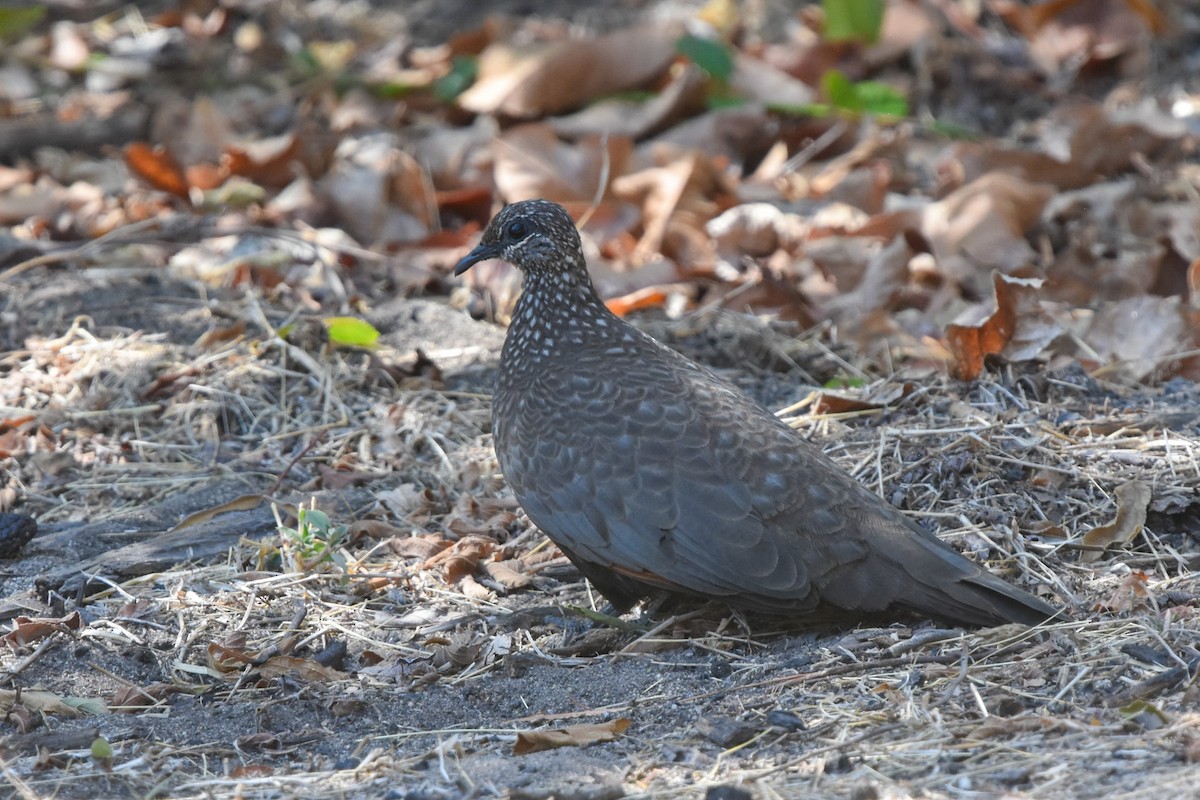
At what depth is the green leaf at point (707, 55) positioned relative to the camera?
7.95 metres

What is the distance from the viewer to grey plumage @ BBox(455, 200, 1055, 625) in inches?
155

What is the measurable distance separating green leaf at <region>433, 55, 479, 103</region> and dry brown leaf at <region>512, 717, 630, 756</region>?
5.39 meters

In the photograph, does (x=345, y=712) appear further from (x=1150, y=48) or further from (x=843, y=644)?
(x=1150, y=48)

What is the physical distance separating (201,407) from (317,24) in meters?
4.89

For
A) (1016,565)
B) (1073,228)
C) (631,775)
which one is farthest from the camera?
(1073,228)

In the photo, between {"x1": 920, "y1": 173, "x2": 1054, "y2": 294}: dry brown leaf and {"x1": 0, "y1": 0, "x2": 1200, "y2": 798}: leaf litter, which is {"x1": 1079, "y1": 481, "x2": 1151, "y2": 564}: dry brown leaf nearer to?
{"x1": 0, "y1": 0, "x2": 1200, "y2": 798}: leaf litter

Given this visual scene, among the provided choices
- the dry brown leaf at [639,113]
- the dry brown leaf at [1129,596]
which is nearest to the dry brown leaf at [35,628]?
the dry brown leaf at [1129,596]

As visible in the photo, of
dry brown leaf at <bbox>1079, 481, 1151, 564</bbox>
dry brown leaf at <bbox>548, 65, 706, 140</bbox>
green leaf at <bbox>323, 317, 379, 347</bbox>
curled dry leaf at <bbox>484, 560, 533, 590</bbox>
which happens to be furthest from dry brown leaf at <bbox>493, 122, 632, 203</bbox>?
dry brown leaf at <bbox>1079, 481, 1151, 564</bbox>

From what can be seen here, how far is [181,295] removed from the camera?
6398mm

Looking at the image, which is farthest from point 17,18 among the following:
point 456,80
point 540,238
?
point 540,238

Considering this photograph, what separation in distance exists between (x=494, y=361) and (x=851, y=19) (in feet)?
12.7

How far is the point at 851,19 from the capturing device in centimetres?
Result: 855

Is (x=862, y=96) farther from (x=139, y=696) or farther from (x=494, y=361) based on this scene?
(x=139, y=696)

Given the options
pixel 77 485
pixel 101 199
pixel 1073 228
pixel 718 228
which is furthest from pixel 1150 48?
pixel 77 485
